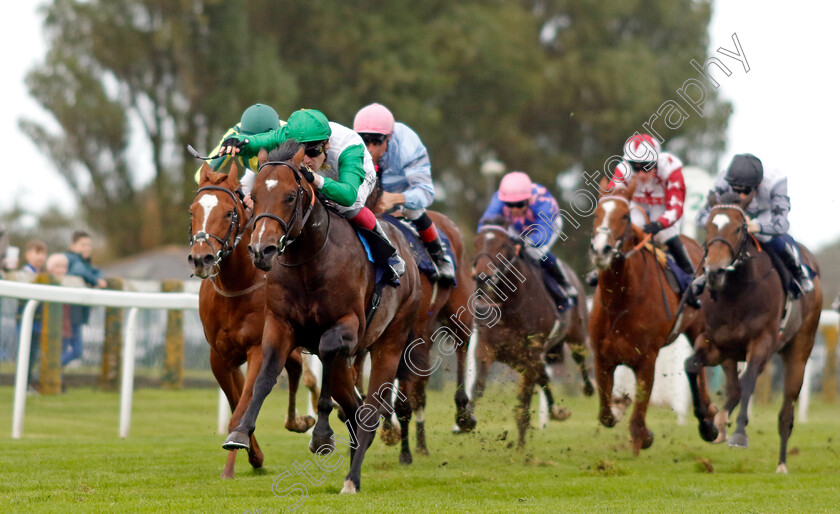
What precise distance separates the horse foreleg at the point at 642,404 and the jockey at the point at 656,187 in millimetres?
998

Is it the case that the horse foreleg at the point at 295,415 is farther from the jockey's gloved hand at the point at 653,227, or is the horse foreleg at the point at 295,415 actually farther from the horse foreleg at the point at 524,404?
the jockey's gloved hand at the point at 653,227

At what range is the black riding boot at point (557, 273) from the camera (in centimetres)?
902

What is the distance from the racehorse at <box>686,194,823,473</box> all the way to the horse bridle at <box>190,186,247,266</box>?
11.5 ft

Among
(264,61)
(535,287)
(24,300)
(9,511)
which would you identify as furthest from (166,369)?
(264,61)

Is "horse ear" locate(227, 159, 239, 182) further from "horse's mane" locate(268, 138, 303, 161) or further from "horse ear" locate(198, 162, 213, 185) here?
"horse's mane" locate(268, 138, 303, 161)

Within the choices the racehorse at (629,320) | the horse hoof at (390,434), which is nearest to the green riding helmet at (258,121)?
the horse hoof at (390,434)

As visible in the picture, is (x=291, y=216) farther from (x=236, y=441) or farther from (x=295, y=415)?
(x=295, y=415)

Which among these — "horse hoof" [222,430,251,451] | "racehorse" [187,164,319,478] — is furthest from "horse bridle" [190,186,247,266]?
"horse hoof" [222,430,251,451]

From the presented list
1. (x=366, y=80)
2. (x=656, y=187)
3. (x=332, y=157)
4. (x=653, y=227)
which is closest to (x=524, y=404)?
(x=653, y=227)

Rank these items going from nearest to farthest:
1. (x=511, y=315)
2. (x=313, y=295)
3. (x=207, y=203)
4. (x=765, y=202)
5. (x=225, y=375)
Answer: (x=313, y=295) → (x=207, y=203) → (x=225, y=375) → (x=765, y=202) → (x=511, y=315)

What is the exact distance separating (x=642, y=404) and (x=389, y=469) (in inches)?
79.0

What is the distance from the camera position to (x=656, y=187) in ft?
27.6

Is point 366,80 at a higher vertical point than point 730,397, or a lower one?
higher

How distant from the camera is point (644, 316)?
784 centimetres
